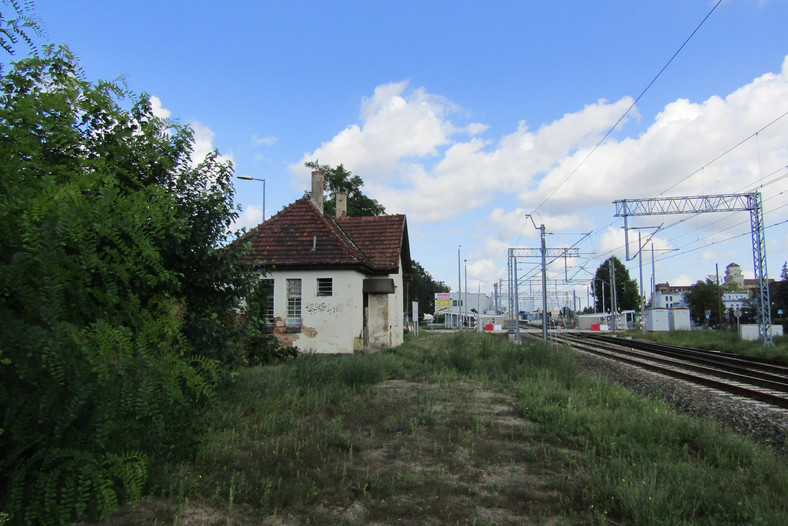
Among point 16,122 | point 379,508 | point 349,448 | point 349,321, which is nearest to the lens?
point 16,122

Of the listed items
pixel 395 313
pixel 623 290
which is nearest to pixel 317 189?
pixel 395 313

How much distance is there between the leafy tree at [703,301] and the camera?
227 feet

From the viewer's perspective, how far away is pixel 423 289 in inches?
4461

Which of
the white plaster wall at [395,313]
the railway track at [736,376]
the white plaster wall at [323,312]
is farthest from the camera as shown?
the white plaster wall at [395,313]

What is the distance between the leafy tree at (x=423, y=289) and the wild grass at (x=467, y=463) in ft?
299

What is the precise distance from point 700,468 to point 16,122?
691 cm

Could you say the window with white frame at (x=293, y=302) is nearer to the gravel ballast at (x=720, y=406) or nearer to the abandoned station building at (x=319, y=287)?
the abandoned station building at (x=319, y=287)

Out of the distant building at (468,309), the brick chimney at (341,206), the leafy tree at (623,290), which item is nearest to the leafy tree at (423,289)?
the distant building at (468,309)

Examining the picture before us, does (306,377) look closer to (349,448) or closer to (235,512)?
(349,448)

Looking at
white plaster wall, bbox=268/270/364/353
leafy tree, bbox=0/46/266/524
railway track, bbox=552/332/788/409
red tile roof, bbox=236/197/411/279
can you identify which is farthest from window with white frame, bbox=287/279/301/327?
leafy tree, bbox=0/46/266/524

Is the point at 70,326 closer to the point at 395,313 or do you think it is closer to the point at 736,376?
the point at 736,376

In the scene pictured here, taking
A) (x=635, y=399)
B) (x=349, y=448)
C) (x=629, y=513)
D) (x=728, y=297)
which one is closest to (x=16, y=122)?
(x=349, y=448)

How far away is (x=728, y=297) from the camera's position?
107m

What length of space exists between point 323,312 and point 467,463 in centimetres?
→ 1320
